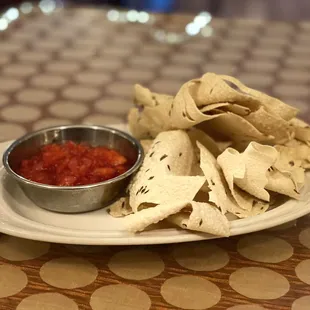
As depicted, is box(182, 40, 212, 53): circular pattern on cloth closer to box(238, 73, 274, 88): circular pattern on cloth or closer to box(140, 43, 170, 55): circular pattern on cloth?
box(140, 43, 170, 55): circular pattern on cloth

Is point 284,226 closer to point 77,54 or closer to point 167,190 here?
point 167,190

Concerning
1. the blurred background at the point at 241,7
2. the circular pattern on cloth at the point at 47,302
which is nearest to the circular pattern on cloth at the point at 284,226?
the circular pattern on cloth at the point at 47,302

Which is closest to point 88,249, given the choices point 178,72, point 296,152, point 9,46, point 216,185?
point 216,185

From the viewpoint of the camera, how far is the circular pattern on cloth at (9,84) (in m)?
2.01

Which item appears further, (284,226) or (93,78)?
(93,78)

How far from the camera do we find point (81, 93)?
200 cm

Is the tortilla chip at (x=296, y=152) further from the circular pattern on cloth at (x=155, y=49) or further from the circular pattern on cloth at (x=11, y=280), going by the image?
the circular pattern on cloth at (x=155, y=49)

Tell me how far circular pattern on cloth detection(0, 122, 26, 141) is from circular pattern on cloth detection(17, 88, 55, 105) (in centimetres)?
19

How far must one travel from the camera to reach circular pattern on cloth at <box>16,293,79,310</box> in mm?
1040

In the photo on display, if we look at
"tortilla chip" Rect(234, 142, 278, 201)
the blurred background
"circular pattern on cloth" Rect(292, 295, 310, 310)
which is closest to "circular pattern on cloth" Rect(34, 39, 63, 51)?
"tortilla chip" Rect(234, 142, 278, 201)

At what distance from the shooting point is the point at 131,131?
1484 millimetres

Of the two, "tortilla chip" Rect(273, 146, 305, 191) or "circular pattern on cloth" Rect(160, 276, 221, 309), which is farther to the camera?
"tortilla chip" Rect(273, 146, 305, 191)

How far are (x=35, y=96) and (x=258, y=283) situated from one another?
1083 millimetres

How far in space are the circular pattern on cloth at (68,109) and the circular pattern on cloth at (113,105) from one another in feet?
0.15
